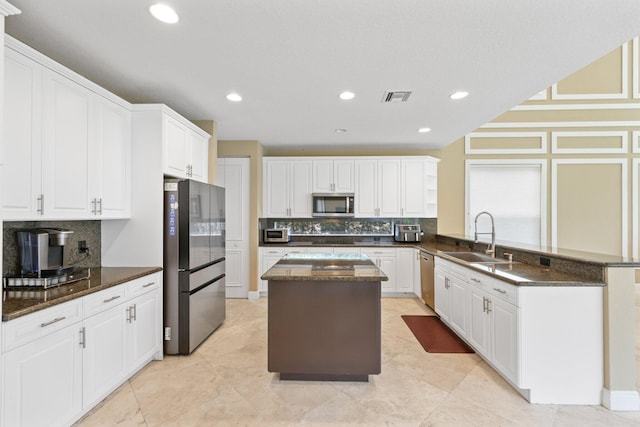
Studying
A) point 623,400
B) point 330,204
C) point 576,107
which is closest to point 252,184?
point 330,204

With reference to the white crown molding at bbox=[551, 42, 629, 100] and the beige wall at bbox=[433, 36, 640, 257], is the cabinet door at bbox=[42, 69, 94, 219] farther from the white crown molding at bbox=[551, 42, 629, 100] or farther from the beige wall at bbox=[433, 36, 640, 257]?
the white crown molding at bbox=[551, 42, 629, 100]

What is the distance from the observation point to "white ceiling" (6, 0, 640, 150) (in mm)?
1810

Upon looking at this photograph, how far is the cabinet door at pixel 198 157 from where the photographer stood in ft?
11.4

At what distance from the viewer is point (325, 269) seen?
8.68ft

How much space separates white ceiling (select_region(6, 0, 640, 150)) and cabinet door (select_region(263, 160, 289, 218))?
1888 millimetres

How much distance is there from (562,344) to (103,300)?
3330mm

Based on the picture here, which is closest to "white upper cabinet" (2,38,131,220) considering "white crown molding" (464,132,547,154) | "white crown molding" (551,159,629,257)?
"white crown molding" (464,132,547,154)

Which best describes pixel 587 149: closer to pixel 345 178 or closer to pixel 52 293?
pixel 345 178

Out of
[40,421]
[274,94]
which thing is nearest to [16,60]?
[274,94]

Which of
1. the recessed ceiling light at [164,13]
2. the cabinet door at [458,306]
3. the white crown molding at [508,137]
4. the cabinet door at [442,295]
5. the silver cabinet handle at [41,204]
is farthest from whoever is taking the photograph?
the white crown molding at [508,137]

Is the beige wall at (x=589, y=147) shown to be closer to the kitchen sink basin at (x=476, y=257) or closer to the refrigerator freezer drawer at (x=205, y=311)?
the kitchen sink basin at (x=476, y=257)

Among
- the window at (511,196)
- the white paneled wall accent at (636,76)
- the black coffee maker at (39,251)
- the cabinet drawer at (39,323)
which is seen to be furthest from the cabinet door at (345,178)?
the white paneled wall accent at (636,76)

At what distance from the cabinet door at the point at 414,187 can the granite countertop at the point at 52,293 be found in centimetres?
421

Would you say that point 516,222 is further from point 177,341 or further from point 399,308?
point 177,341
